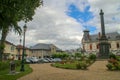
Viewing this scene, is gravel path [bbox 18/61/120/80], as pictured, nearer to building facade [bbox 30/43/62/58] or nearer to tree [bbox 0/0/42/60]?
tree [bbox 0/0/42/60]

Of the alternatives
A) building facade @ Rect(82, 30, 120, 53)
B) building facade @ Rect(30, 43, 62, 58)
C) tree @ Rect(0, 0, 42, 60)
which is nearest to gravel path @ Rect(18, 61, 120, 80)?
tree @ Rect(0, 0, 42, 60)

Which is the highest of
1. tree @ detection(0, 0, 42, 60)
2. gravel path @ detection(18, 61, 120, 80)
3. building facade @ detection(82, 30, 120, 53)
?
building facade @ detection(82, 30, 120, 53)

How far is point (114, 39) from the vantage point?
104 meters

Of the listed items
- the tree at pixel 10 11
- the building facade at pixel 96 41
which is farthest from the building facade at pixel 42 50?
the tree at pixel 10 11

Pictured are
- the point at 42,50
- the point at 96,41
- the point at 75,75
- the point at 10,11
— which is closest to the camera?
the point at 10,11

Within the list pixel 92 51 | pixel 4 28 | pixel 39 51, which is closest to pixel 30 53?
pixel 39 51

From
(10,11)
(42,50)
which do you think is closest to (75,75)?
(10,11)

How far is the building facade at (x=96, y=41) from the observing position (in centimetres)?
10284

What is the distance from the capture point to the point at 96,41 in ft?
360

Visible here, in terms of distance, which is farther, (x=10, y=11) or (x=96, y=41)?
(x=96, y=41)

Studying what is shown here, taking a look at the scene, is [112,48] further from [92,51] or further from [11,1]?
[11,1]

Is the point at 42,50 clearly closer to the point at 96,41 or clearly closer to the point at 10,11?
the point at 96,41

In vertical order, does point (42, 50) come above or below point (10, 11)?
above

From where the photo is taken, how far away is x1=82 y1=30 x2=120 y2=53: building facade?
337 feet
